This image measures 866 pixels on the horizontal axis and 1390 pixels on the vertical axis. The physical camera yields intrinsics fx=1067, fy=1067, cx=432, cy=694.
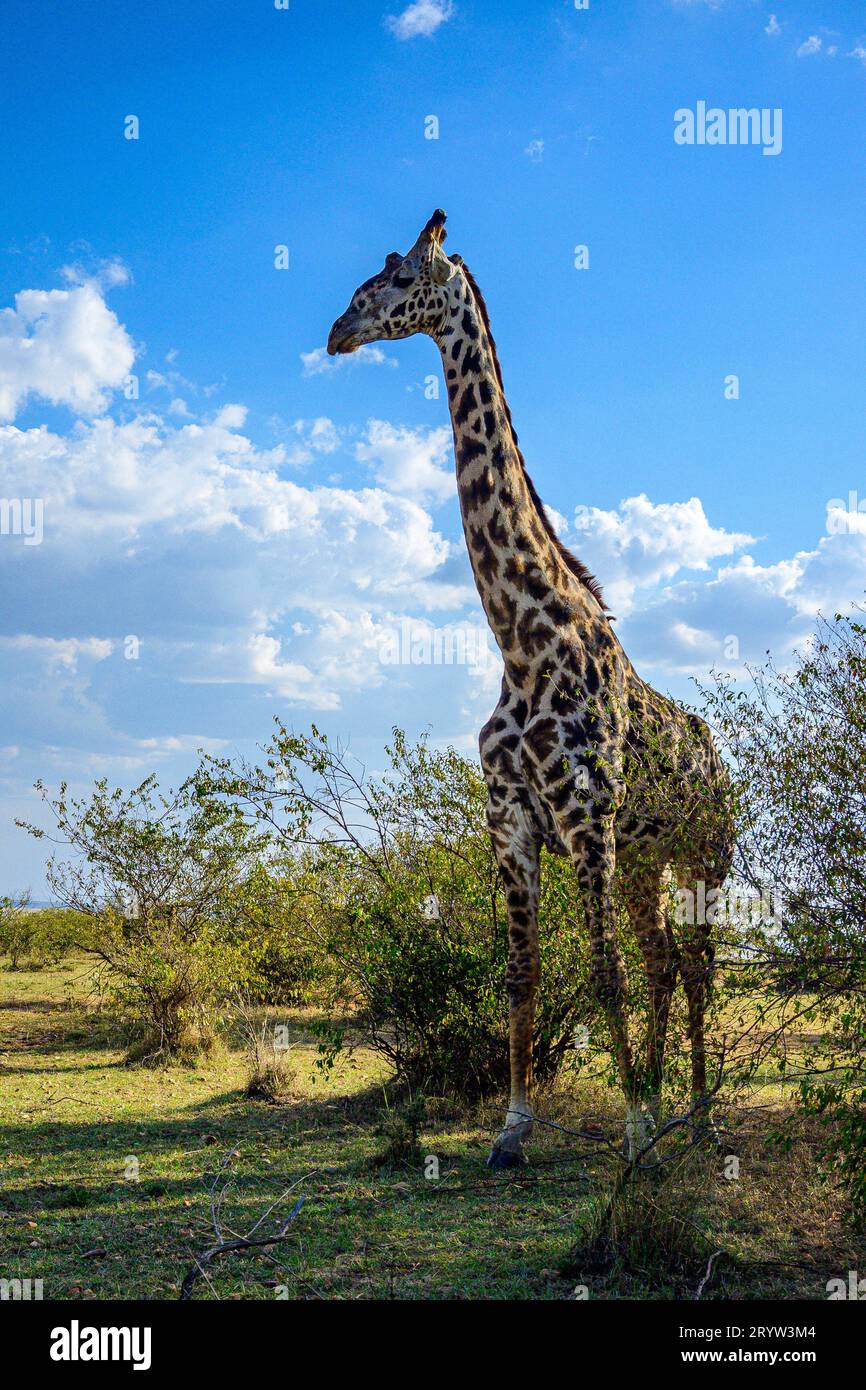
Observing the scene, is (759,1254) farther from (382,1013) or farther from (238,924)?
(238,924)

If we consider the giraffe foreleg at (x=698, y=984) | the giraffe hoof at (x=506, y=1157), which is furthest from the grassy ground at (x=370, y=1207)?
the giraffe foreleg at (x=698, y=984)

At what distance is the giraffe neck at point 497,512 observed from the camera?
691 cm

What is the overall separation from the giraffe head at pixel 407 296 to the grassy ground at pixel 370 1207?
5.22m

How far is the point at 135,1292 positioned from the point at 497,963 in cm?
420

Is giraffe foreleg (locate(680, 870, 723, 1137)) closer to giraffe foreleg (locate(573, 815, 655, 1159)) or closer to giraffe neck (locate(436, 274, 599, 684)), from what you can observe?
giraffe foreleg (locate(573, 815, 655, 1159))

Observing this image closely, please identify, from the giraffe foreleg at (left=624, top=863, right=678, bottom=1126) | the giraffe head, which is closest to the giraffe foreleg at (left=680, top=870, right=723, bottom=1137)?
the giraffe foreleg at (left=624, top=863, right=678, bottom=1126)

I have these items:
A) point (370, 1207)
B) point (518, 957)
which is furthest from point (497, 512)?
point (370, 1207)

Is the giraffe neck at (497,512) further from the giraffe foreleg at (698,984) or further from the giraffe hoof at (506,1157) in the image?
the giraffe hoof at (506,1157)

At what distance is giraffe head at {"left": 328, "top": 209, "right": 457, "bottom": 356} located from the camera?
23.3ft

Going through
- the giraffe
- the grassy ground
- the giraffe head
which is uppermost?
the giraffe head

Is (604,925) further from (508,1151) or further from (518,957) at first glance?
(508,1151)

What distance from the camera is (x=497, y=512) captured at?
699 centimetres

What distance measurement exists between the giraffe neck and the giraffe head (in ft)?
0.41
